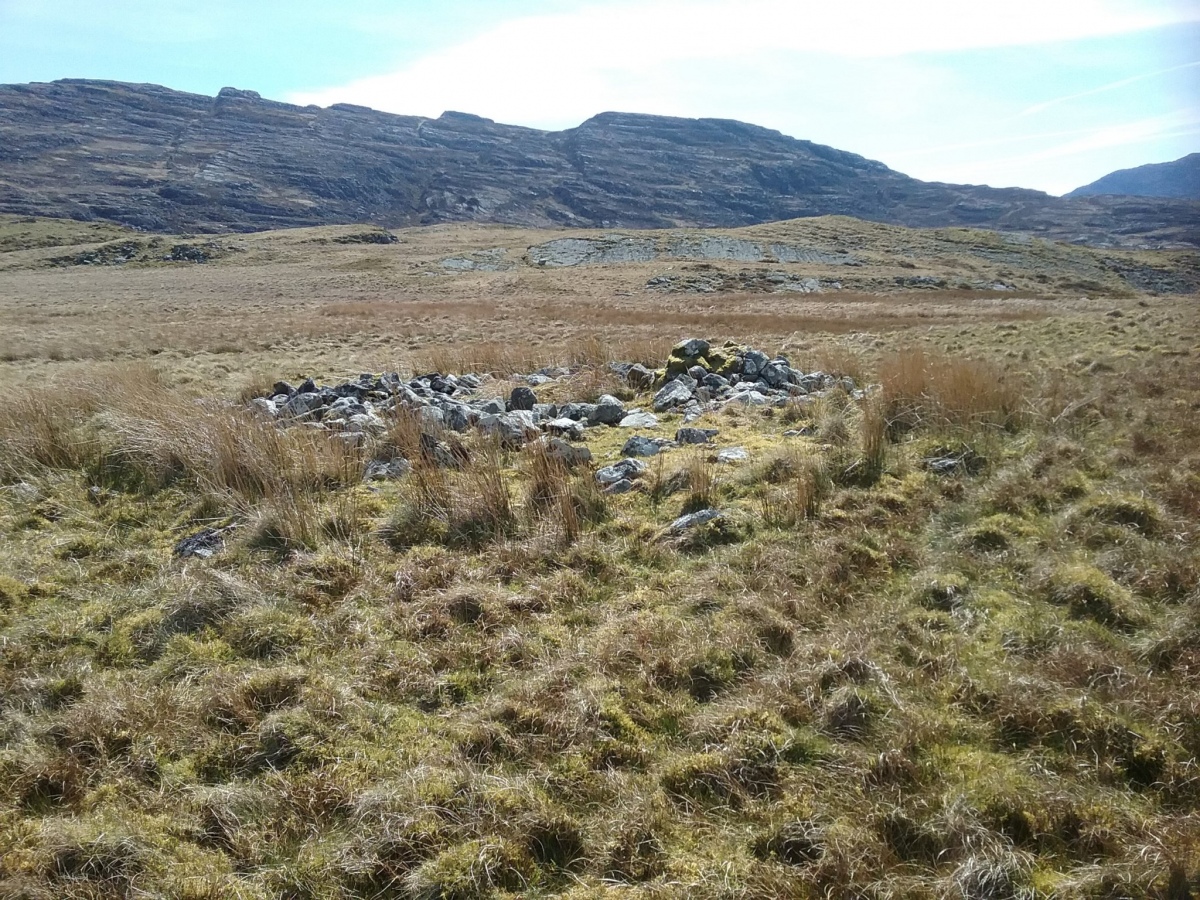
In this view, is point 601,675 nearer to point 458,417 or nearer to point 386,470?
point 386,470

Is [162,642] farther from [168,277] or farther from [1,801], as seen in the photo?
[168,277]

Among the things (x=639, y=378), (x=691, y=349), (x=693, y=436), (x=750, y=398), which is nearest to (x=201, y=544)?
(x=693, y=436)

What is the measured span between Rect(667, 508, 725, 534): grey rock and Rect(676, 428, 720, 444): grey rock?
2378 millimetres

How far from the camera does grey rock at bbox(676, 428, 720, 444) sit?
7.81m

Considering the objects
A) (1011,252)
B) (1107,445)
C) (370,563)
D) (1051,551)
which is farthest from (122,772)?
(1011,252)

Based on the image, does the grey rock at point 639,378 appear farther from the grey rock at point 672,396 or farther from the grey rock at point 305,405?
the grey rock at point 305,405

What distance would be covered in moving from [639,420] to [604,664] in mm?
5629

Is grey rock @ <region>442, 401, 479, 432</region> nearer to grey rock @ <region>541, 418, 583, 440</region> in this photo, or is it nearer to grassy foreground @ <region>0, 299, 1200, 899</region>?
grey rock @ <region>541, 418, 583, 440</region>

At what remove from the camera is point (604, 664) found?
369 cm

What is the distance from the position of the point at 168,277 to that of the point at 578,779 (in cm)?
6678

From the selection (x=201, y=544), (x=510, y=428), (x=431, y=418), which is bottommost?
(x=201, y=544)

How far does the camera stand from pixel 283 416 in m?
8.23

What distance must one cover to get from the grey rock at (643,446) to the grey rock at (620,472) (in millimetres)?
592

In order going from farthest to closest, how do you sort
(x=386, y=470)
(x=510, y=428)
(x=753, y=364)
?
(x=753, y=364) < (x=510, y=428) < (x=386, y=470)
